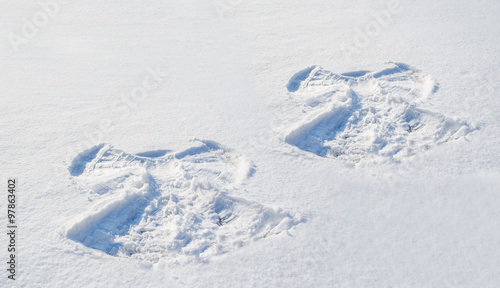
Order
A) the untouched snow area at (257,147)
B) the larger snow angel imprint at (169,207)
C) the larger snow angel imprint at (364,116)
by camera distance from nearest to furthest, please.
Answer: the untouched snow area at (257,147)
the larger snow angel imprint at (169,207)
the larger snow angel imprint at (364,116)

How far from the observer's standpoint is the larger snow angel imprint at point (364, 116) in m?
2.16

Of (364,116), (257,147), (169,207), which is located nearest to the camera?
(169,207)

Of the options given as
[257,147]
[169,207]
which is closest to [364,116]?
[257,147]

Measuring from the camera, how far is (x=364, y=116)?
2.35m

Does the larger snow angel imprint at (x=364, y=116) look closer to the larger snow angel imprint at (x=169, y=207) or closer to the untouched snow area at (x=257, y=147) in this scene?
the untouched snow area at (x=257, y=147)

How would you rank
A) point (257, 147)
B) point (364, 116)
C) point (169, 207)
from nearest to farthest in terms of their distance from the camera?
point (169, 207) → point (257, 147) → point (364, 116)

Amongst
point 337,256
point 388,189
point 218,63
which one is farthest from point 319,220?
point 218,63

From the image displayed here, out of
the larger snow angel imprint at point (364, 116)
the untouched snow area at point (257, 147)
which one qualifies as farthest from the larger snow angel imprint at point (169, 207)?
the larger snow angel imprint at point (364, 116)

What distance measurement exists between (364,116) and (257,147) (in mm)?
598

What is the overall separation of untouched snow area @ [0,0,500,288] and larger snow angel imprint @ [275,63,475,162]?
0.01 meters

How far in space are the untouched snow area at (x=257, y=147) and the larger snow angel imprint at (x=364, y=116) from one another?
0.04 ft

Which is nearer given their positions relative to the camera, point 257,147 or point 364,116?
point 257,147

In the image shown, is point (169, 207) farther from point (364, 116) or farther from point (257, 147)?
point (364, 116)

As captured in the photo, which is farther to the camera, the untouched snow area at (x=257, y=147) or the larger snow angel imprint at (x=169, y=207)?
the larger snow angel imprint at (x=169, y=207)
